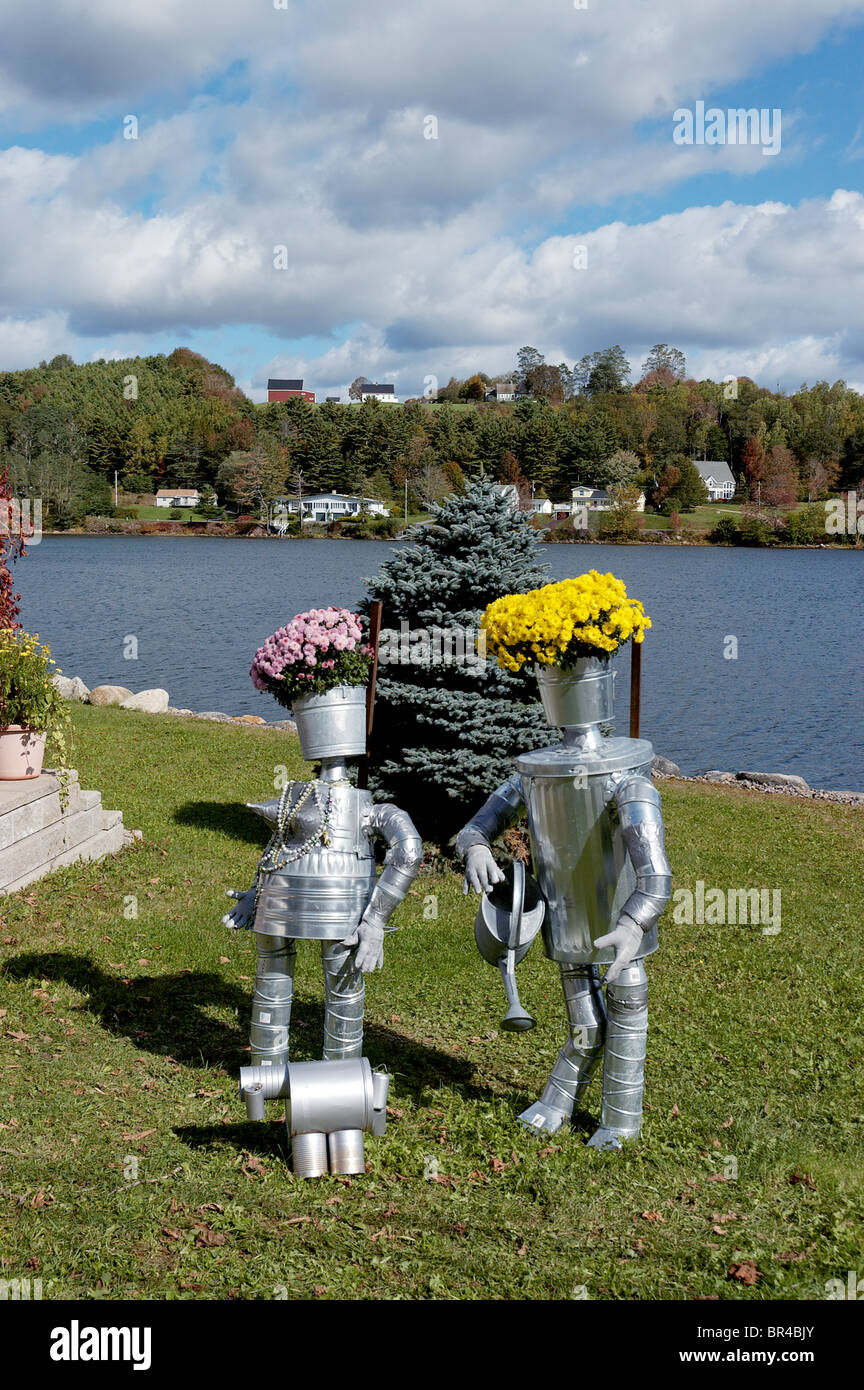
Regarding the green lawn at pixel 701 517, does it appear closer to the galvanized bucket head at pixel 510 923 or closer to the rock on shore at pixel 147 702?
the rock on shore at pixel 147 702

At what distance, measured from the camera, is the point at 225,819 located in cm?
1165

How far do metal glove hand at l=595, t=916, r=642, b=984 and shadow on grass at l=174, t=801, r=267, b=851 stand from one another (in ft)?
21.3

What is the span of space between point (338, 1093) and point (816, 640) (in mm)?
35336

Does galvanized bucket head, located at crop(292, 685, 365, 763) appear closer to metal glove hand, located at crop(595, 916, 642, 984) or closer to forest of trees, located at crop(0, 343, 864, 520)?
metal glove hand, located at crop(595, 916, 642, 984)

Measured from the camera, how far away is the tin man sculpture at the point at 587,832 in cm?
505

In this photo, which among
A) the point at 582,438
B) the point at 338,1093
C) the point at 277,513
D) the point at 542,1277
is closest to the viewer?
the point at 542,1277

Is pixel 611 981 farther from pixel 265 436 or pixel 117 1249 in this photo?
pixel 265 436

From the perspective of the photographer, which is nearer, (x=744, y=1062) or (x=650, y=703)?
(x=744, y=1062)

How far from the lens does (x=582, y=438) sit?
A: 8531 cm

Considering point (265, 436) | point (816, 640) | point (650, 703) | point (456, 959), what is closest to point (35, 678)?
point (456, 959)

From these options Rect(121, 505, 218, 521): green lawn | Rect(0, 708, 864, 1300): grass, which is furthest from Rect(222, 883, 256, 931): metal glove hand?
Rect(121, 505, 218, 521): green lawn

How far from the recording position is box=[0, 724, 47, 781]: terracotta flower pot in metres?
9.16

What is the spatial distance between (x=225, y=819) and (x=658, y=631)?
92.2 feet

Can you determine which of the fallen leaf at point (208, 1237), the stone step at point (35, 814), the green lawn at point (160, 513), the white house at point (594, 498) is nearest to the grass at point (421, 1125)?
the fallen leaf at point (208, 1237)
